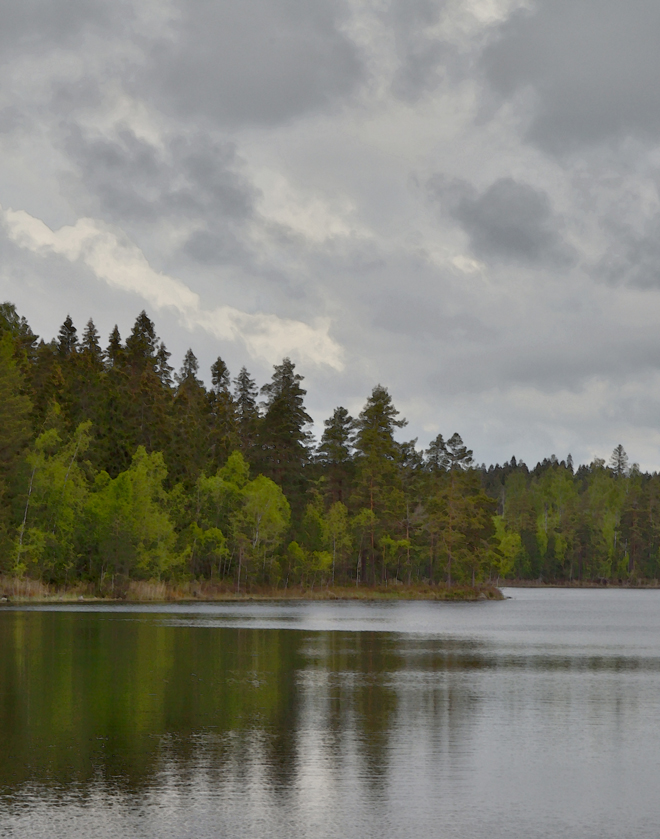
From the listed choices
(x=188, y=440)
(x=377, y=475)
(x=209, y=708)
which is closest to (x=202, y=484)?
(x=188, y=440)

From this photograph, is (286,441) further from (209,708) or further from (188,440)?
(209,708)

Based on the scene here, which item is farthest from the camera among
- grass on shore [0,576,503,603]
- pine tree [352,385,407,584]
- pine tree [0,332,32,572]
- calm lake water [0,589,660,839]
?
pine tree [352,385,407,584]

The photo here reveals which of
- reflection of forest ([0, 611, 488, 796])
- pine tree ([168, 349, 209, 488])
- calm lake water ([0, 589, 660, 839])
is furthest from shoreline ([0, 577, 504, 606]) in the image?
calm lake water ([0, 589, 660, 839])

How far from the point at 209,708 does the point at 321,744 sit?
571 centimetres

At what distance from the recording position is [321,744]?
2103cm

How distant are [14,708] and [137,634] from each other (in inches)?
1107

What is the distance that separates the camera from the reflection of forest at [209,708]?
18.5 m

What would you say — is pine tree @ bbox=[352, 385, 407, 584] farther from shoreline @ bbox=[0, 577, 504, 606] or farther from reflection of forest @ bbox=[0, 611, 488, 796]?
reflection of forest @ bbox=[0, 611, 488, 796]

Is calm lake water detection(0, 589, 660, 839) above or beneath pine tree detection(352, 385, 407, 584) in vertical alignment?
beneath

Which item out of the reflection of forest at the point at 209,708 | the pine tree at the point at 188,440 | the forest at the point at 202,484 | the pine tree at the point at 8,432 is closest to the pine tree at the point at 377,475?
the forest at the point at 202,484

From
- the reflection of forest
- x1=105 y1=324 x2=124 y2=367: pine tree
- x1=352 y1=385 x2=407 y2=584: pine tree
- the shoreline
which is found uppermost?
x1=105 y1=324 x2=124 y2=367: pine tree

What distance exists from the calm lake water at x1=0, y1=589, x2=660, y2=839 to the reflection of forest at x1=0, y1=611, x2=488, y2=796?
0.08 m

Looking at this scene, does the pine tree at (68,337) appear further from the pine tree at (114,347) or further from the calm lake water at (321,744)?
the calm lake water at (321,744)

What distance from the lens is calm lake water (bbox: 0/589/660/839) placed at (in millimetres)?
15000
